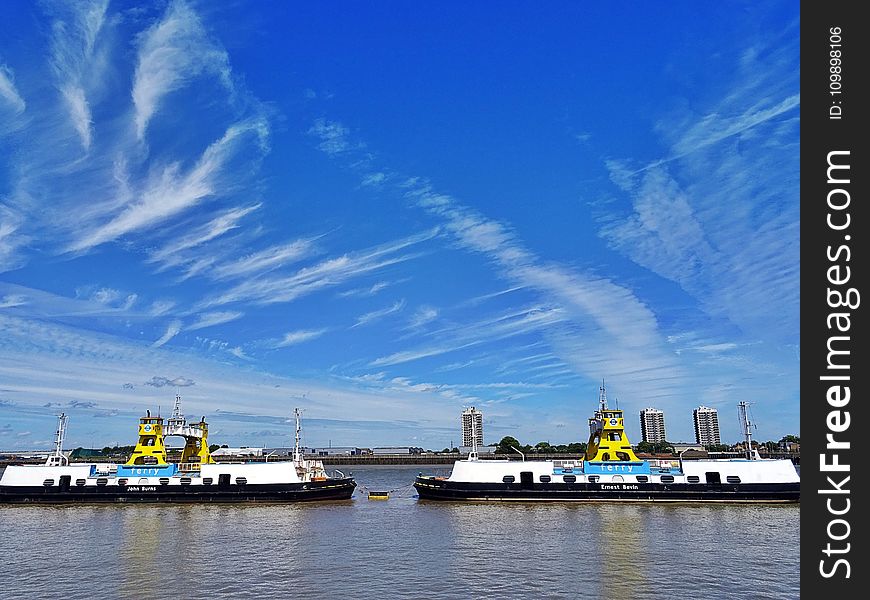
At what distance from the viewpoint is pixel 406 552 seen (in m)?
34.2

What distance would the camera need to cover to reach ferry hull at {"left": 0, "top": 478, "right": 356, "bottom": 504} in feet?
185

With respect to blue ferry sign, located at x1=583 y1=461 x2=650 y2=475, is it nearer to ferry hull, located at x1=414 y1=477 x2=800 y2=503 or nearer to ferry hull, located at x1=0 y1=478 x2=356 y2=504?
ferry hull, located at x1=414 y1=477 x2=800 y2=503

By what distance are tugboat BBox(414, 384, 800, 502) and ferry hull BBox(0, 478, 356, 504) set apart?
15.3 metres

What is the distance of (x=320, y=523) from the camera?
45.6 m

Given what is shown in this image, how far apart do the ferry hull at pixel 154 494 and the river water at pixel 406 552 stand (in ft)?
9.37

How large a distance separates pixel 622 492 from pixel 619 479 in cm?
118

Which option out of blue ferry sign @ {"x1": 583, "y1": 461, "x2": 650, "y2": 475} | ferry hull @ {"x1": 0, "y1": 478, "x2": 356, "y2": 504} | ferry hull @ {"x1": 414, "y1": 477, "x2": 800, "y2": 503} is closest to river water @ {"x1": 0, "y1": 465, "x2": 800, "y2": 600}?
ferry hull @ {"x1": 414, "y1": 477, "x2": 800, "y2": 503}

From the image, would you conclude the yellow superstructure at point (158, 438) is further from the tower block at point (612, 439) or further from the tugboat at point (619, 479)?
the tower block at point (612, 439)

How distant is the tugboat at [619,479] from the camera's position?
178 ft

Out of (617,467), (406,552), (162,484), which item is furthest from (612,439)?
(162,484)

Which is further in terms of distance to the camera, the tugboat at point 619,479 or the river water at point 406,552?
the tugboat at point 619,479

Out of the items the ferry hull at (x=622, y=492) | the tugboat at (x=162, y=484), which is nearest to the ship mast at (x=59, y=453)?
the tugboat at (x=162, y=484)
